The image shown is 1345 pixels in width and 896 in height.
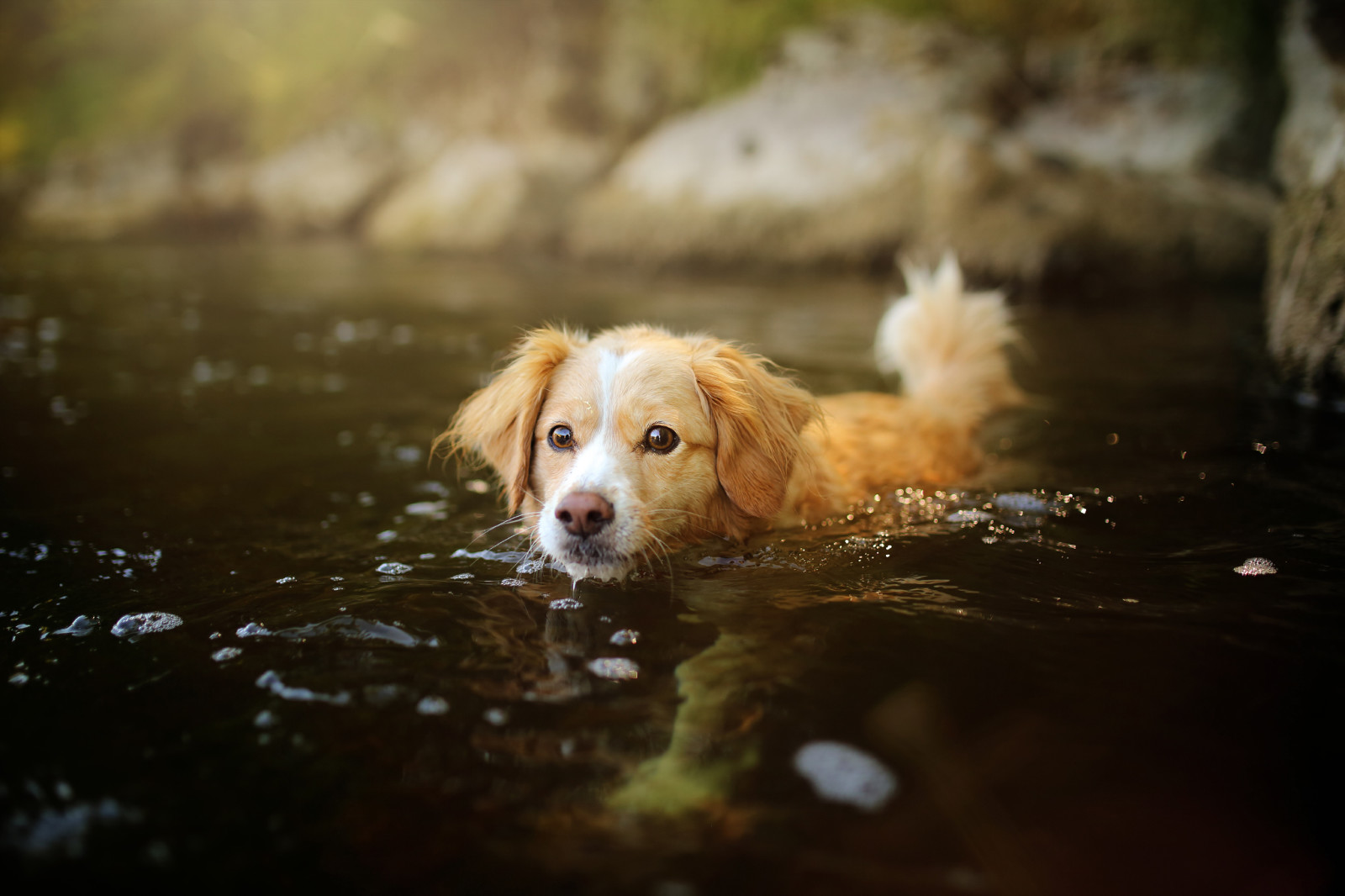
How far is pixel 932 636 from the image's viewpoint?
2455mm

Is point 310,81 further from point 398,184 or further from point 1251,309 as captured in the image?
point 1251,309

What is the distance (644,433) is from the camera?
3086 millimetres

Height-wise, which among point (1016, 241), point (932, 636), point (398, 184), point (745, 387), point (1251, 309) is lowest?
point (932, 636)

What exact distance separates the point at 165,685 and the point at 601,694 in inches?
44.8

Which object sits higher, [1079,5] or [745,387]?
[1079,5]

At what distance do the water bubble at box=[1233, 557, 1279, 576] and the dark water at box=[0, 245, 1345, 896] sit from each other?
0.19 ft

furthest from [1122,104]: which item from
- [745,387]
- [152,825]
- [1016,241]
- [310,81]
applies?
[310,81]

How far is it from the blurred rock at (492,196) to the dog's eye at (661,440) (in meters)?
11.9

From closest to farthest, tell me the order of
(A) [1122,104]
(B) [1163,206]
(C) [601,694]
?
(C) [601,694], (B) [1163,206], (A) [1122,104]

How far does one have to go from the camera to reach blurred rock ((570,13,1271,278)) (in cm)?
902

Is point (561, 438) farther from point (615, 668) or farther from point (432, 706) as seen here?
point (432, 706)

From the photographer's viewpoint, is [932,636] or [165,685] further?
[932,636]

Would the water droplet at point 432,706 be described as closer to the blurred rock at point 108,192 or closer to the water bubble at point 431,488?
the water bubble at point 431,488

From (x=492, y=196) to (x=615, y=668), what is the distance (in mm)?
13824
